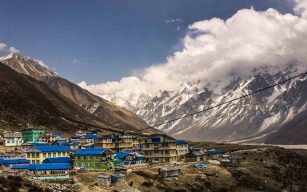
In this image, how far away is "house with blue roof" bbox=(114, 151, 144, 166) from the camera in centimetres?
13700

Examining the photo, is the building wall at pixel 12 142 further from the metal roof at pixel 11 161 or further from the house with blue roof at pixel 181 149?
the house with blue roof at pixel 181 149

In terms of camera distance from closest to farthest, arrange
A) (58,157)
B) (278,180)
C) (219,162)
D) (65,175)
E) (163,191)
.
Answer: (65,175) → (163,191) → (58,157) → (278,180) → (219,162)

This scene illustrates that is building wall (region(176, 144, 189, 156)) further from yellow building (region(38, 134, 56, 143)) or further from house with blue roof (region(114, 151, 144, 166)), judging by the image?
yellow building (region(38, 134, 56, 143))

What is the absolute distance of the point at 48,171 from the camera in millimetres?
107438

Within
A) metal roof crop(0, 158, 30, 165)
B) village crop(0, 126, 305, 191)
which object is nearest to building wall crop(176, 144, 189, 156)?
village crop(0, 126, 305, 191)

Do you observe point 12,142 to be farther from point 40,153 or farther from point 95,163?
point 95,163

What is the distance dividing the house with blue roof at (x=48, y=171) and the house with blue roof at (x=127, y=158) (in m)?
27.5

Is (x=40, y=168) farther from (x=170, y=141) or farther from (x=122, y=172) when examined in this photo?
(x=170, y=141)

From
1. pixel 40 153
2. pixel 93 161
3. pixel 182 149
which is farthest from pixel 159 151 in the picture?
pixel 40 153

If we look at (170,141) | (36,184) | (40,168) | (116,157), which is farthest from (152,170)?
(36,184)

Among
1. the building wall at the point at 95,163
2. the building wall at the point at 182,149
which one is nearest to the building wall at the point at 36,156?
the building wall at the point at 95,163

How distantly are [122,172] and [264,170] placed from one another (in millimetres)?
66658

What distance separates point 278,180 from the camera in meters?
156

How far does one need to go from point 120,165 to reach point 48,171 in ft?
101
